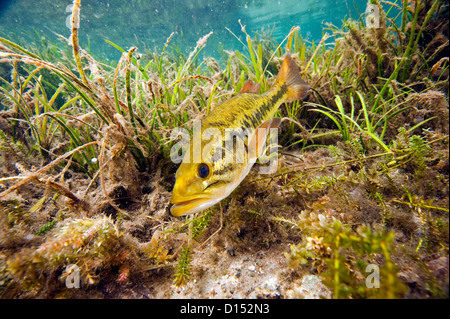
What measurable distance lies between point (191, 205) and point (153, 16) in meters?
52.1

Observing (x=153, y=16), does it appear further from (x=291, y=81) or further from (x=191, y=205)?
(x=191, y=205)

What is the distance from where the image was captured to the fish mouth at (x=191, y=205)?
163cm

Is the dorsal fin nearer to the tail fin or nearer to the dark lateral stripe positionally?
the tail fin

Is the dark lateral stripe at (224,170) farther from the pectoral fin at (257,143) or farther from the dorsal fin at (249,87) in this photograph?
the dorsal fin at (249,87)

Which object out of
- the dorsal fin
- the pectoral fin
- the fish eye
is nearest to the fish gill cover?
the dorsal fin

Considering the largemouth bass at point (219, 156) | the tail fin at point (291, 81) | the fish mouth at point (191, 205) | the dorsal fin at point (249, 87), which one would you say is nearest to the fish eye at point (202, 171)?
the largemouth bass at point (219, 156)

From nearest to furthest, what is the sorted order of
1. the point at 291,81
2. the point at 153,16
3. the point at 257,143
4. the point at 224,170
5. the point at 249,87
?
1. the point at 224,170
2. the point at 257,143
3. the point at 249,87
4. the point at 291,81
5. the point at 153,16

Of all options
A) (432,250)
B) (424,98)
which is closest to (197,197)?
(432,250)

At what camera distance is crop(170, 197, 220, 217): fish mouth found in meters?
1.63

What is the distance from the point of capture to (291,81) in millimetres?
3107

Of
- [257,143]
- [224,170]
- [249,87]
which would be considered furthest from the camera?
[249,87]

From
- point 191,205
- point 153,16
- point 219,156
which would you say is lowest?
point 191,205

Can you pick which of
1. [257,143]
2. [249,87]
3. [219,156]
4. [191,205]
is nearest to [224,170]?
[219,156]
